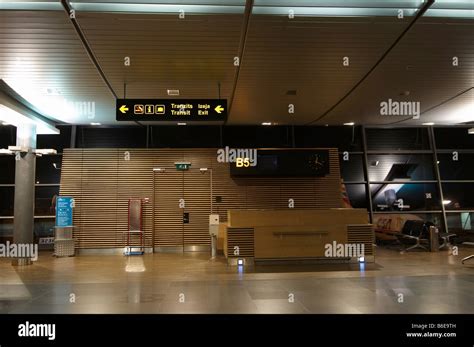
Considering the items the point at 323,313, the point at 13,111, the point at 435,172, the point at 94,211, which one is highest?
the point at 13,111

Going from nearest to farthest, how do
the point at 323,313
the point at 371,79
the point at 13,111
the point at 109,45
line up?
the point at 323,313
the point at 109,45
the point at 371,79
the point at 13,111

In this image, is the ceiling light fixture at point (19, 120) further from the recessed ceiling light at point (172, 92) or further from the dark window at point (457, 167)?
the dark window at point (457, 167)

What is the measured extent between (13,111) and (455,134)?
1198 centimetres

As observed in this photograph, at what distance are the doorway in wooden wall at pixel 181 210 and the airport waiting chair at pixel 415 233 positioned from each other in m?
5.31

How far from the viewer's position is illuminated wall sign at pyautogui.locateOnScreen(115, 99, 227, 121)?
22.0ft

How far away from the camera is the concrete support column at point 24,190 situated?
8570 mm

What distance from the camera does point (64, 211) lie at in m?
10.0

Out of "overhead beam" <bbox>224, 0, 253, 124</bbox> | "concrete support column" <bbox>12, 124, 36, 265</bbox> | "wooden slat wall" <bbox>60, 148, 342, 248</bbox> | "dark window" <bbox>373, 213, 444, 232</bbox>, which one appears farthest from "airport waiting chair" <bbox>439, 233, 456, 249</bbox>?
"concrete support column" <bbox>12, 124, 36, 265</bbox>

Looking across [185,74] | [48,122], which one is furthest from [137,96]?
[48,122]

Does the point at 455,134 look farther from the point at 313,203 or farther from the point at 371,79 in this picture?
the point at 371,79

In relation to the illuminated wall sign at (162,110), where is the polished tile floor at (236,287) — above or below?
below

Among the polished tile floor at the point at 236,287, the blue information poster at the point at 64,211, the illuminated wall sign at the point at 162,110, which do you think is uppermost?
the illuminated wall sign at the point at 162,110

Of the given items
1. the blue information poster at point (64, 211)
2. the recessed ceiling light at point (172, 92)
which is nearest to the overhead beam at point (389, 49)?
the recessed ceiling light at point (172, 92)

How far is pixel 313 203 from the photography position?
11.1 m
